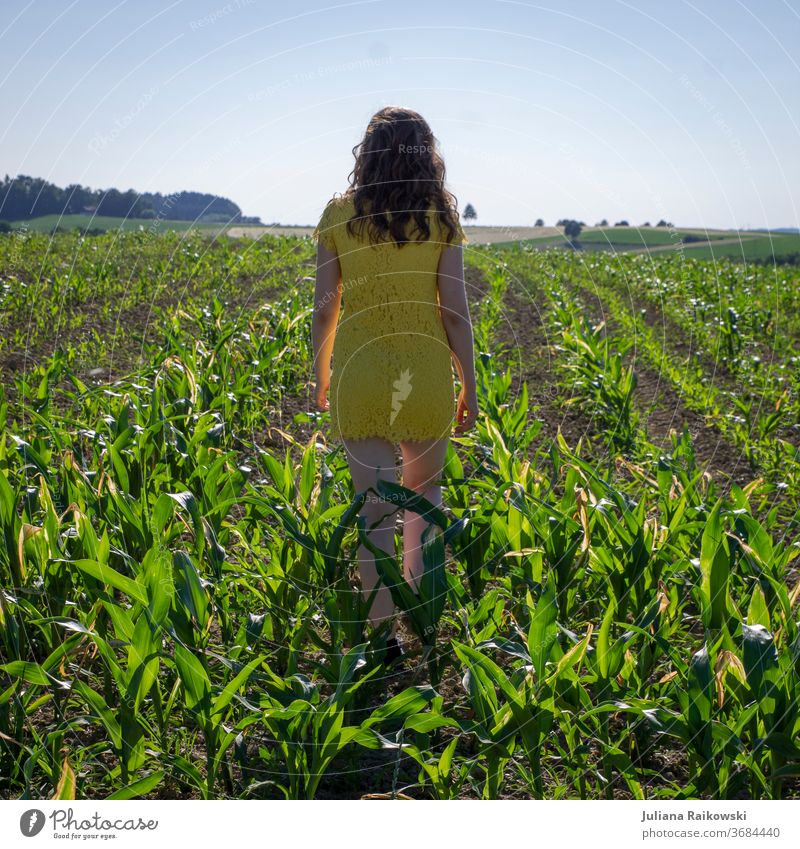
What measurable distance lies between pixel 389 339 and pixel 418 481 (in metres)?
0.51

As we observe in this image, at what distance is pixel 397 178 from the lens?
2438mm

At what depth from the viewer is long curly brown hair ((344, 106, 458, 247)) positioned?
2.42 m

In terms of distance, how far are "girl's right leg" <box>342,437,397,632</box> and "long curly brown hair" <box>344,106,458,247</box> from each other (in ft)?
2.13

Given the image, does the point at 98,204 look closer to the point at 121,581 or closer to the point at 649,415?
the point at 121,581

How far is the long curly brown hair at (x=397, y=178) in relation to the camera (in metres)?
2.42

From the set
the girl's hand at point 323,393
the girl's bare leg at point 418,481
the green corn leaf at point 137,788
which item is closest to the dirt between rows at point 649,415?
the girl's bare leg at point 418,481

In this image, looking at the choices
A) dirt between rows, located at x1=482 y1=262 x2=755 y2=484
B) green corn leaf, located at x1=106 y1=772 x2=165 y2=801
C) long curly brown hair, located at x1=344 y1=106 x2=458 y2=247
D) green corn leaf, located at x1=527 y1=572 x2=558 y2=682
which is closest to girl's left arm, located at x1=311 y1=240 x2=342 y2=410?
long curly brown hair, located at x1=344 y1=106 x2=458 y2=247

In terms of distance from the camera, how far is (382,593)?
272 centimetres

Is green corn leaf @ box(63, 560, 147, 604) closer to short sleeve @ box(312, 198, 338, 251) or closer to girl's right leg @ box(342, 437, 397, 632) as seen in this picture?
girl's right leg @ box(342, 437, 397, 632)

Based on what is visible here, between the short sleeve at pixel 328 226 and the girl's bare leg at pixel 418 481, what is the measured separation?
2.21 feet
